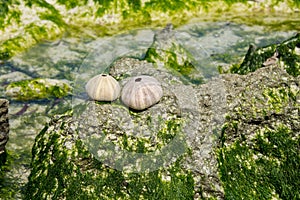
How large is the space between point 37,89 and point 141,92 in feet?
14.4

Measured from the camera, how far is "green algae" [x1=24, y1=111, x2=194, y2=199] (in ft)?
14.7

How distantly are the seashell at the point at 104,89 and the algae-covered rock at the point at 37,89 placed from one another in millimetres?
3539

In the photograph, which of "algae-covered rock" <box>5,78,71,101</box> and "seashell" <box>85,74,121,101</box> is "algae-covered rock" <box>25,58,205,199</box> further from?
"algae-covered rock" <box>5,78,71,101</box>

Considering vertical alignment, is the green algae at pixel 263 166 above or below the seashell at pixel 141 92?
below

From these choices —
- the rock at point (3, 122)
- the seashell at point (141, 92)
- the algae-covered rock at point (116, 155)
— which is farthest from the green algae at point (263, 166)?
the rock at point (3, 122)

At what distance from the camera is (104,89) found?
4906 mm

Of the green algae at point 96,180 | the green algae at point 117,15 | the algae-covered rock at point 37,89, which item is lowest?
the algae-covered rock at point 37,89

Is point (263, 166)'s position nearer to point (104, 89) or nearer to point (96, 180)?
point (96, 180)

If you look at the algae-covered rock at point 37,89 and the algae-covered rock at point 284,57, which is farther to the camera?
the algae-covered rock at point 37,89

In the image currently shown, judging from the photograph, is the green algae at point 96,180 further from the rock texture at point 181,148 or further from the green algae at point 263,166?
the green algae at point 263,166

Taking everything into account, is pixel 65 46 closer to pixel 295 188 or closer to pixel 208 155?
pixel 208 155

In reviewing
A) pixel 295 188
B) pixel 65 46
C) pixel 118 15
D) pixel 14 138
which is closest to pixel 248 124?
pixel 295 188

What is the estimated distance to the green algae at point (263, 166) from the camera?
182 inches

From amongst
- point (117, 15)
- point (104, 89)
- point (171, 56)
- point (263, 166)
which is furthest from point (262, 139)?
point (117, 15)
